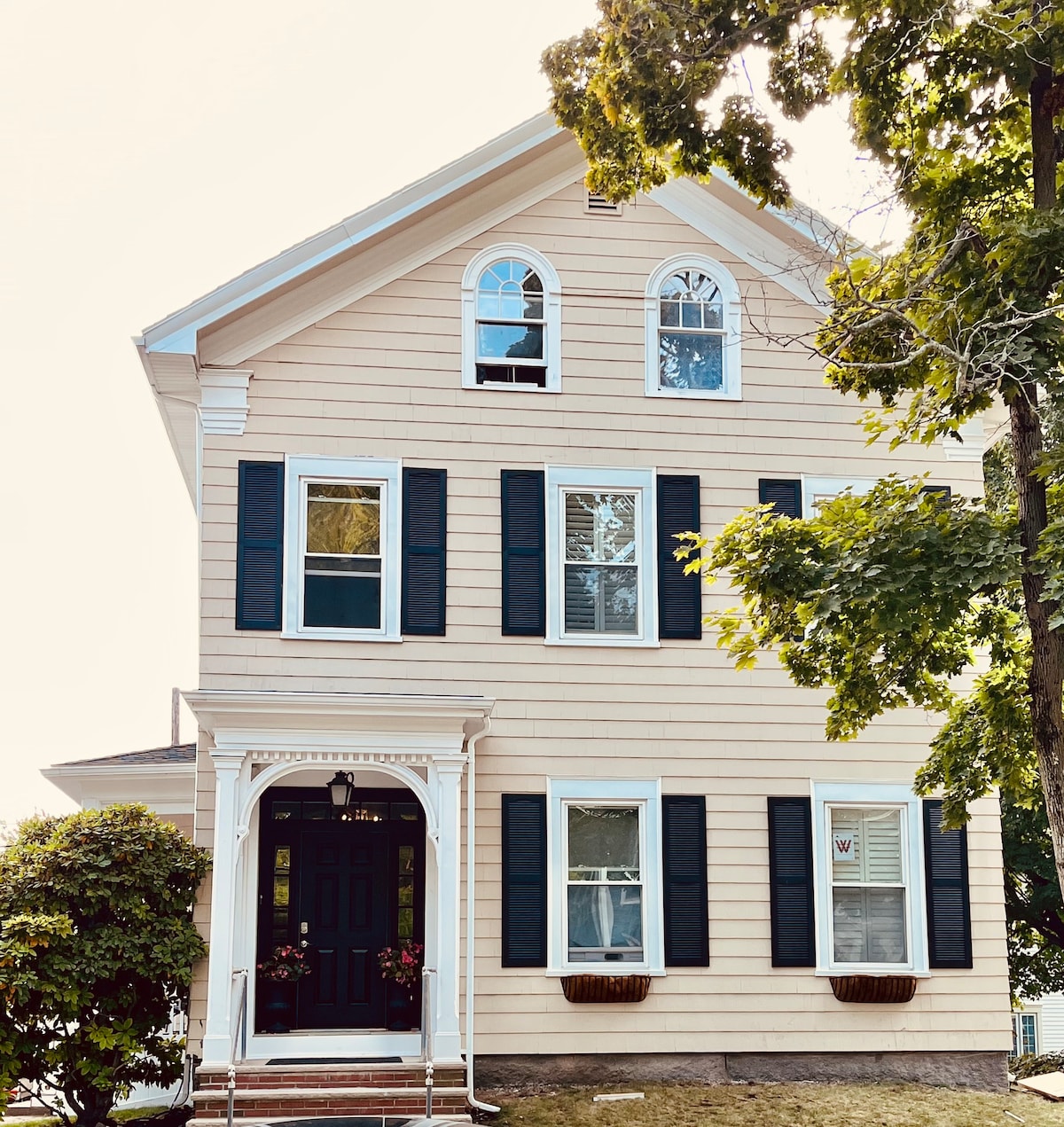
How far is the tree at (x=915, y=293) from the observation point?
9070 mm

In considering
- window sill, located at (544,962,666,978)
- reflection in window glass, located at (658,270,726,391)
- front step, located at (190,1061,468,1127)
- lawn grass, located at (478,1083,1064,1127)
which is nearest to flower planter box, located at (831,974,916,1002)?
lawn grass, located at (478,1083,1064,1127)

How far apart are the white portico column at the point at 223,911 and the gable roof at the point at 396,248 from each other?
10.8 feet

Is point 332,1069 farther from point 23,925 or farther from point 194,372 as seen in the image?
point 194,372

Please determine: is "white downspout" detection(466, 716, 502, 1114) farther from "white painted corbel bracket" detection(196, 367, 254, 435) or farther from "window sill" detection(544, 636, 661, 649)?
"white painted corbel bracket" detection(196, 367, 254, 435)

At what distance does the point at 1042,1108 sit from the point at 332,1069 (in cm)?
607

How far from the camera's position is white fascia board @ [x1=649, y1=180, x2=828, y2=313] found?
1416cm

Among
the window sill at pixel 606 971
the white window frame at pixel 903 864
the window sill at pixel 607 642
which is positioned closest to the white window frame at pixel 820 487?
the window sill at pixel 607 642

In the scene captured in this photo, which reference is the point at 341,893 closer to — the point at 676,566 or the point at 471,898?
the point at 471,898

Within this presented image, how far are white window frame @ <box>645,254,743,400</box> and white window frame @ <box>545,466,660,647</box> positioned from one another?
905 millimetres

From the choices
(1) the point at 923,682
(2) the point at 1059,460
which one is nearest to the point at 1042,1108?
(1) the point at 923,682

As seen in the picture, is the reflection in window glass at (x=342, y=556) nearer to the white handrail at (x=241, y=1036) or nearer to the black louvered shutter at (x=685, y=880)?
the white handrail at (x=241, y=1036)

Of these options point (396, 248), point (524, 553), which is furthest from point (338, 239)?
point (524, 553)

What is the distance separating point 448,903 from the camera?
11875 mm

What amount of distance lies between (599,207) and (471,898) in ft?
22.3
